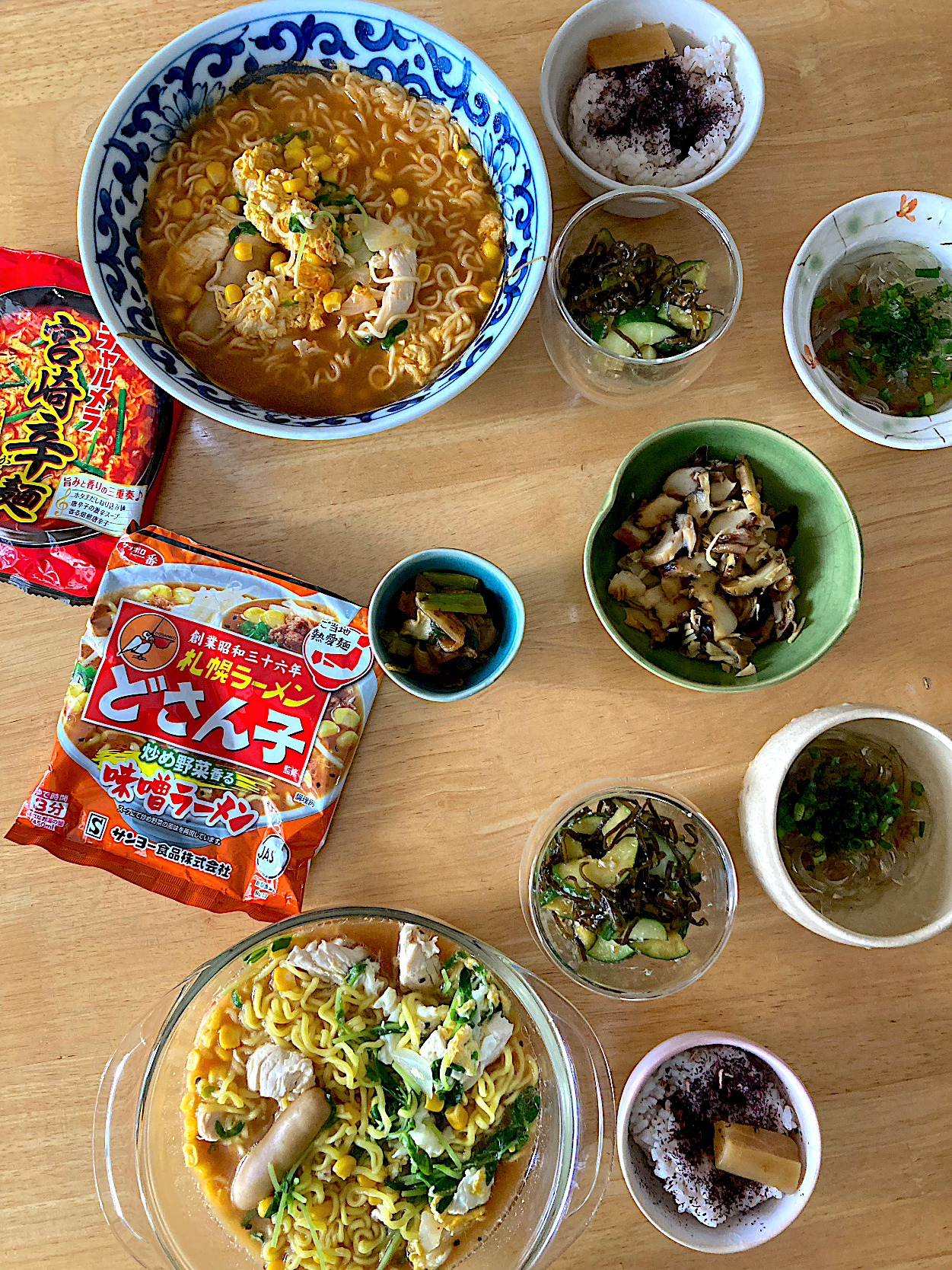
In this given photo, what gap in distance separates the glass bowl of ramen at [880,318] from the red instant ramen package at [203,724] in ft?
3.10

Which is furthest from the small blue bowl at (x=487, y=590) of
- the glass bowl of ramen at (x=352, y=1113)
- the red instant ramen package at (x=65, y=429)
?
the red instant ramen package at (x=65, y=429)

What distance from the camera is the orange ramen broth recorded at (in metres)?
1.51

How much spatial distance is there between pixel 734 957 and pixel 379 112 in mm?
1661

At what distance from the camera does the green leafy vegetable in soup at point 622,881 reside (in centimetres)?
143

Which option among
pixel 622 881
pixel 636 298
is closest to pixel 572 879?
pixel 622 881

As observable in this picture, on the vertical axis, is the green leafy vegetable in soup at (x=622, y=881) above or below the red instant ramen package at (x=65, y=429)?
below

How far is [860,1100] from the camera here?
1.54 metres

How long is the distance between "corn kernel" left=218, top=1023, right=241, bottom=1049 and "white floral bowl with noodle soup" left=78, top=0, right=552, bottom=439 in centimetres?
102

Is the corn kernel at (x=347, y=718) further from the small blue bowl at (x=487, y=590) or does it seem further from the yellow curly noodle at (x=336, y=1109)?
the yellow curly noodle at (x=336, y=1109)

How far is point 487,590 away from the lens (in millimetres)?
1498

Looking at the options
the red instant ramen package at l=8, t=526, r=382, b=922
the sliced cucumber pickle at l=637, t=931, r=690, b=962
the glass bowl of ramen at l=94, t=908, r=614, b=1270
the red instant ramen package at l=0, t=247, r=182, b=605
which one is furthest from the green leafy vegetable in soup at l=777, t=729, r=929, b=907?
the red instant ramen package at l=0, t=247, r=182, b=605

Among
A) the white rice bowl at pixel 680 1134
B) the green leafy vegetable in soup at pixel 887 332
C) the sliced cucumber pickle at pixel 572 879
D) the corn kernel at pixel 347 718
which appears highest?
the green leafy vegetable in soup at pixel 887 332

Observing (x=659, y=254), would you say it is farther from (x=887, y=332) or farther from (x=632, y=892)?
(x=632, y=892)

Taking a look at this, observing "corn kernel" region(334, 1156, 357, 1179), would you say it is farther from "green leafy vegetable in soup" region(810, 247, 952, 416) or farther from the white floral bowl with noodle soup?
"green leafy vegetable in soup" region(810, 247, 952, 416)
